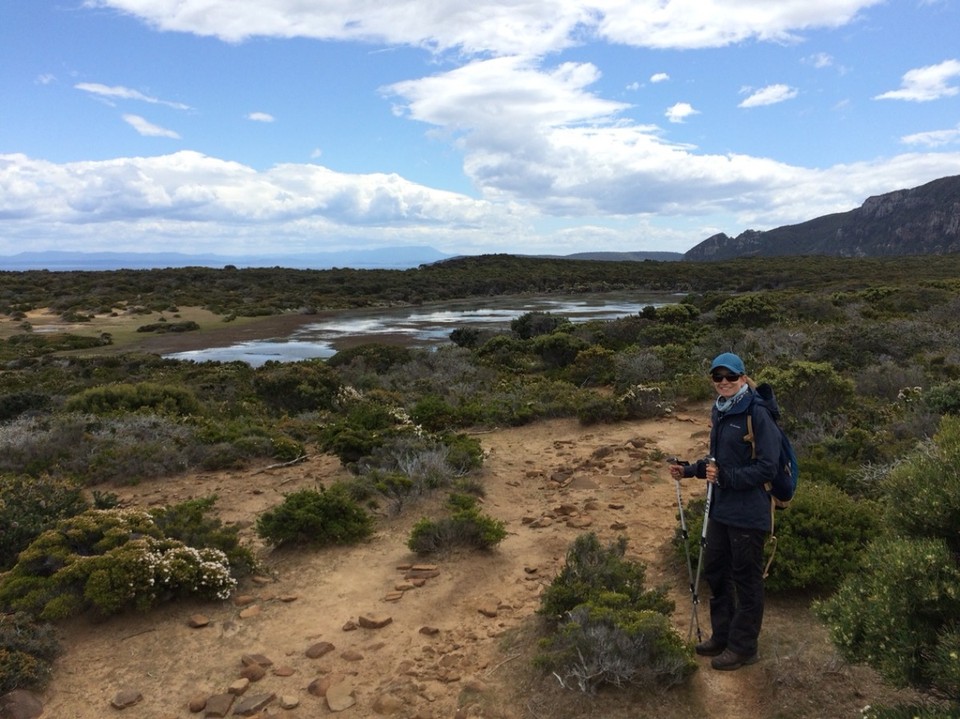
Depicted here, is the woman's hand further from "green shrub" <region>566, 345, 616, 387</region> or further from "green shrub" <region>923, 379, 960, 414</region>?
"green shrub" <region>566, 345, 616, 387</region>

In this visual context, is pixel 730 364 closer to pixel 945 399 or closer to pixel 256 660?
pixel 256 660

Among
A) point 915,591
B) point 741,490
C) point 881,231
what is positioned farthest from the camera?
point 881,231

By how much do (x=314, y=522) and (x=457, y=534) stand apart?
1295mm

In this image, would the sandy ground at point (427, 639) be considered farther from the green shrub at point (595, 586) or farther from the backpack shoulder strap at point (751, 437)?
the backpack shoulder strap at point (751, 437)

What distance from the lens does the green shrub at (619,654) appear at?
341cm

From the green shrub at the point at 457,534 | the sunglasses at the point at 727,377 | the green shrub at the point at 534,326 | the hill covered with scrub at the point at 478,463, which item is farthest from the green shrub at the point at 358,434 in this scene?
the green shrub at the point at 534,326

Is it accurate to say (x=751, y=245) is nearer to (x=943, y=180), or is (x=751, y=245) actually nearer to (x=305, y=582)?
(x=943, y=180)

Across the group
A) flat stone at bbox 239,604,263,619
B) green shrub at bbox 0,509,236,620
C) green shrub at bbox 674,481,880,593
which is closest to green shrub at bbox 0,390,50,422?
green shrub at bbox 0,509,236,620

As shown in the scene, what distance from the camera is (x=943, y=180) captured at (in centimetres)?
12000

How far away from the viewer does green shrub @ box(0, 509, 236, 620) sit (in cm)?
452

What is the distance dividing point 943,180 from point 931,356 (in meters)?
137

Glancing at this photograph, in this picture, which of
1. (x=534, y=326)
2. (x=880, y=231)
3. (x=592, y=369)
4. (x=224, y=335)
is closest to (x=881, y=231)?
(x=880, y=231)

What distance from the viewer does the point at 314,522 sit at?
5.80 meters

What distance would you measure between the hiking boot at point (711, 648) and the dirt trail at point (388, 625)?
0.17 m
